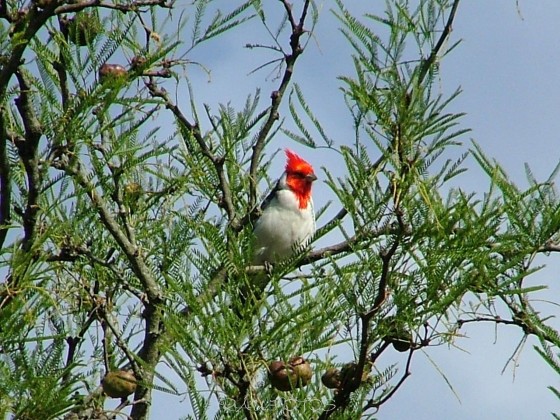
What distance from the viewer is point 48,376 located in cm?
343

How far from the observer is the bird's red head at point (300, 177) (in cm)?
627

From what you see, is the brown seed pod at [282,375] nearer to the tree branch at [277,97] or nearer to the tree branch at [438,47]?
the tree branch at [438,47]

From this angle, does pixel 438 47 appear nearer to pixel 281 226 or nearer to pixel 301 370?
pixel 301 370

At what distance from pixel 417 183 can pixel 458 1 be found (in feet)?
2.25

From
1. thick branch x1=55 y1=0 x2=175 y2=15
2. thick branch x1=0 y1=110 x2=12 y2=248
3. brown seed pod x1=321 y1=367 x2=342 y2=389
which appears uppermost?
thick branch x1=55 y1=0 x2=175 y2=15

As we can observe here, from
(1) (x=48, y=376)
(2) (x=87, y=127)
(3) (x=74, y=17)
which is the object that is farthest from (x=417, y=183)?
(3) (x=74, y=17)

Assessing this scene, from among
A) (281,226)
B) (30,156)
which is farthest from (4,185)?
(281,226)

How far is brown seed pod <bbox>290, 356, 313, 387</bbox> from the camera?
3.14 metres

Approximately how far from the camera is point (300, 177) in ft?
21.2

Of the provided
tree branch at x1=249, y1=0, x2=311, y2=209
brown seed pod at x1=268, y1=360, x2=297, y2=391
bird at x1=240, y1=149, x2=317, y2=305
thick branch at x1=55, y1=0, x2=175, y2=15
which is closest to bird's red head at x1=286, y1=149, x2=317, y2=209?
bird at x1=240, y1=149, x2=317, y2=305

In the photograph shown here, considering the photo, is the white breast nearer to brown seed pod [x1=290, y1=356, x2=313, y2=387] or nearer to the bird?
the bird

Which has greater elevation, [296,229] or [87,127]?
[296,229]

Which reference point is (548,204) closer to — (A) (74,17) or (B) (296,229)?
(A) (74,17)

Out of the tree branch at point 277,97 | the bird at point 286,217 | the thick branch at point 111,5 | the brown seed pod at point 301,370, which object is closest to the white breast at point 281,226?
the bird at point 286,217
